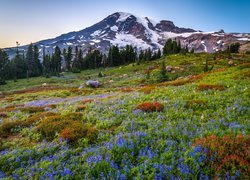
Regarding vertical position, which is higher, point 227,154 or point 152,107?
point 152,107

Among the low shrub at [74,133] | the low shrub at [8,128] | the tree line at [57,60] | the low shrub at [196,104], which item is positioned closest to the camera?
the low shrub at [74,133]

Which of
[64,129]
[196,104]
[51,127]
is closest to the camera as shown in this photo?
[64,129]

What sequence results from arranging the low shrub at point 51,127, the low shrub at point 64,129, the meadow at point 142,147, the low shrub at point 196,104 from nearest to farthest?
1. the meadow at point 142,147
2. the low shrub at point 64,129
3. the low shrub at point 51,127
4. the low shrub at point 196,104

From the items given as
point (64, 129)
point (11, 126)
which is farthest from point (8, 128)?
point (64, 129)

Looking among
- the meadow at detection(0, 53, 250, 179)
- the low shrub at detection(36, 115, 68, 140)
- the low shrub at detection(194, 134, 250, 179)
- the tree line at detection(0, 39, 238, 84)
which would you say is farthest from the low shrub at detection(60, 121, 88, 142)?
the tree line at detection(0, 39, 238, 84)

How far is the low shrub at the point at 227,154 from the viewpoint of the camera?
4.78 meters

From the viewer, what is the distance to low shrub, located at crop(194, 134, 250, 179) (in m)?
4.78

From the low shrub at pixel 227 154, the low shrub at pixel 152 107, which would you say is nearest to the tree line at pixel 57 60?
the low shrub at pixel 152 107

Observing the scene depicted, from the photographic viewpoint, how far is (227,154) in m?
5.26

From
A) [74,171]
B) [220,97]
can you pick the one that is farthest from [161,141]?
[220,97]

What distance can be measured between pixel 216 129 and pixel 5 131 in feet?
32.0

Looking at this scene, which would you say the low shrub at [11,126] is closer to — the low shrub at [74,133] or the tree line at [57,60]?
the low shrub at [74,133]

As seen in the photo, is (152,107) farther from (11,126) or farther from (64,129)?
(11,126)

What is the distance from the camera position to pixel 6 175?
5.86m
